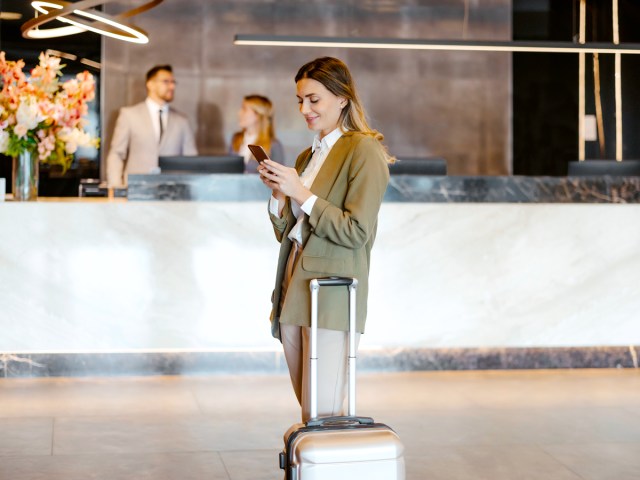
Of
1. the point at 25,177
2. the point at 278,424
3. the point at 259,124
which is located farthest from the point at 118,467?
the point at 259,124

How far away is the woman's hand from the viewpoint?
3.02m

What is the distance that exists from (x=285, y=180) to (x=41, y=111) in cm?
311

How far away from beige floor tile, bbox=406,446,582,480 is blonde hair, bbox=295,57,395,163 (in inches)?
56.4

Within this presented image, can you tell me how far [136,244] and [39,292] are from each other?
23.0 inches

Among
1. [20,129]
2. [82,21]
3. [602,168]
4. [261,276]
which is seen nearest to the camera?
[20,129]

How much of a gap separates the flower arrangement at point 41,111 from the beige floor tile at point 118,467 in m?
2.07

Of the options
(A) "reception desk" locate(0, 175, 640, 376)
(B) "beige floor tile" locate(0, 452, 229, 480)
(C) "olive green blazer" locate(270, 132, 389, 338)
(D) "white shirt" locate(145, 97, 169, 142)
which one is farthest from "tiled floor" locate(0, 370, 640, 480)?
(D) "white shirt" locate(145, 97, 169, 142)

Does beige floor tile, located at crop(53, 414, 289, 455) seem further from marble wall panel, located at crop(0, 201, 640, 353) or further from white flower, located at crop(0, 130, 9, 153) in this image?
white flower, located at crop(0, 130, 9, 153)

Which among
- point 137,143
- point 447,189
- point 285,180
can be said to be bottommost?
point 285,180

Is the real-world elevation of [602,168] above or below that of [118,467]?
above

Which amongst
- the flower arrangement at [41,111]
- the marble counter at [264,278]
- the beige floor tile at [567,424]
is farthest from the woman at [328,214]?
the flower arrangement at [41,111]

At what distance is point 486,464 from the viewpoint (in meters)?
4.18

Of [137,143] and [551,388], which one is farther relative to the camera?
[137,143]

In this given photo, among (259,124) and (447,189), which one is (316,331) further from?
(259,124)
